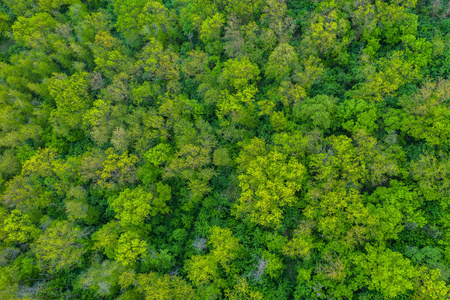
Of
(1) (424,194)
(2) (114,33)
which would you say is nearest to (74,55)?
(2) (114,33)

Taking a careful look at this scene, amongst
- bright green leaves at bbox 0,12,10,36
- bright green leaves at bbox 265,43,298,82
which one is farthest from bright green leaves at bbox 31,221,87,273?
bright green leaves at bbox 0,12,10,36

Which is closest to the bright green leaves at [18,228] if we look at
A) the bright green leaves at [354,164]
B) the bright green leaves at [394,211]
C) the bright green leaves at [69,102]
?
the bright green leaves at [69,102]

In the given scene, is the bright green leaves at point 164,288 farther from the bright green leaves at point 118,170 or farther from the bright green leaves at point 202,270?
the bright green leaves at point 118,170

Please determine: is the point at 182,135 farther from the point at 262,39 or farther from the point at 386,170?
→ the point at 386,170

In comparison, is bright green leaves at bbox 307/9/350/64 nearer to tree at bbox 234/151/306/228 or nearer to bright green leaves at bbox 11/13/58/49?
tree at bbox 234/151/306/228

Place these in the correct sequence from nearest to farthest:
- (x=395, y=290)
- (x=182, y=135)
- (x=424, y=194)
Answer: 1. (x=395, y=290)
2. (x=424, y=194)
3. (x=182, y=135)

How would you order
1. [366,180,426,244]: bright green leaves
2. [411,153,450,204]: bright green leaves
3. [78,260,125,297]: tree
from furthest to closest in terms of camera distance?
1. [78,260,125,297]: tree
2. [411,153,450,204]: bright green leaves
3. [366,180,426,244]: bright green leaves
